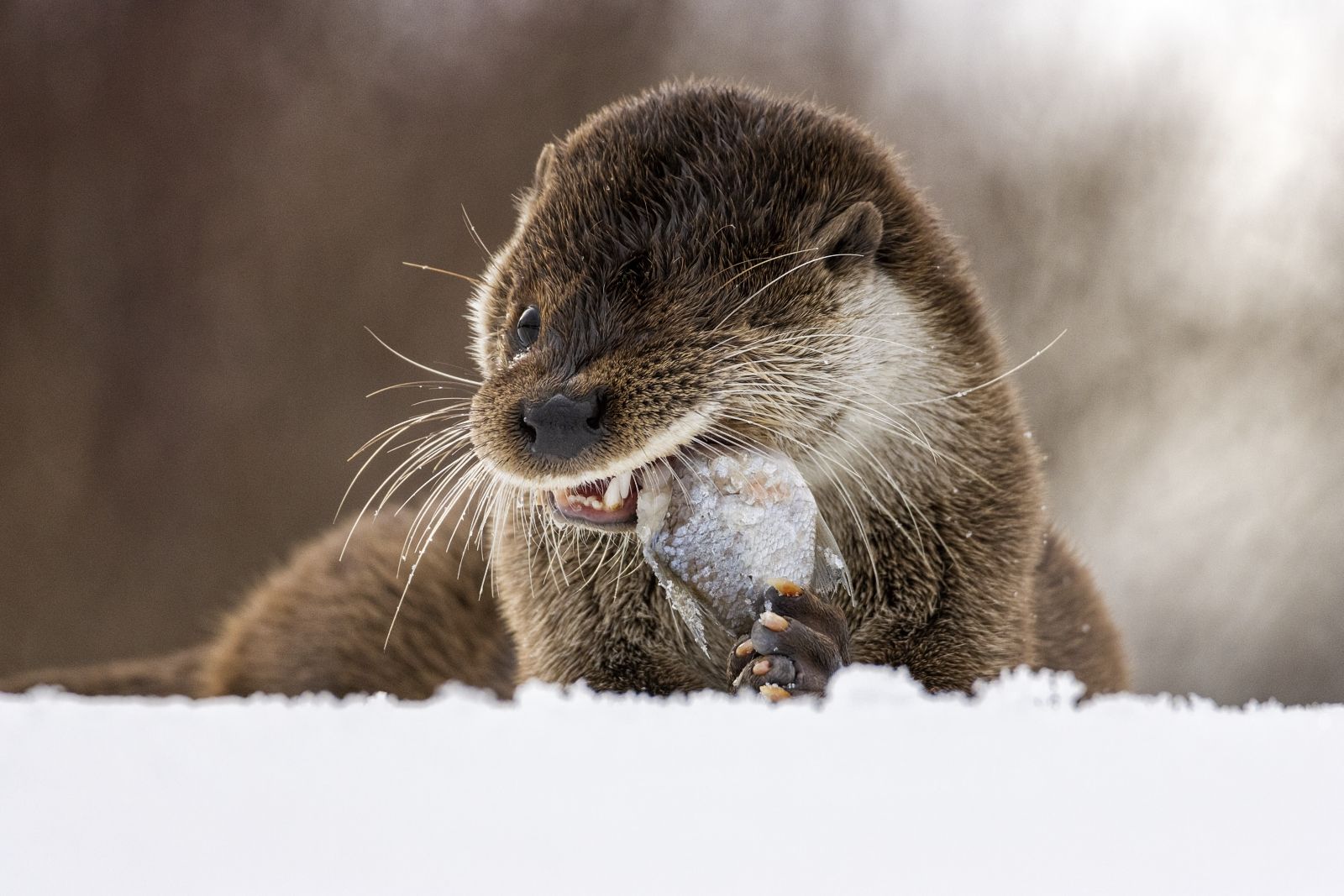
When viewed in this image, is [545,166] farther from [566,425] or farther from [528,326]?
[566,425]

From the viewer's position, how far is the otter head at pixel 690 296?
845mm

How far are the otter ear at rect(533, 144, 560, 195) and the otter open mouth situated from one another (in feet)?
1.06

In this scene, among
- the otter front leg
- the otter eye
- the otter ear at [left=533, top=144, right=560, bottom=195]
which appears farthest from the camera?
the otter ear at [left=533, top=144, right=560, bottom=195]

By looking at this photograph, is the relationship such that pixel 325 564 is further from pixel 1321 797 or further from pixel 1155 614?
pixel 1155 614

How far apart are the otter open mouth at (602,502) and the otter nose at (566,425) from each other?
0.04m

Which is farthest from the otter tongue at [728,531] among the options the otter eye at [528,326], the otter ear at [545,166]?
the otter ear at [545,166]

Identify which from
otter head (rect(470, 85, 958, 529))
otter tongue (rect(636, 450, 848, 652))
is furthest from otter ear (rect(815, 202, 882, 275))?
otter tongue (rect(636, 450, 848, 652))

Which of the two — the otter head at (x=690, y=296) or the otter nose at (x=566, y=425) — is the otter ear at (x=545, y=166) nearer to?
the otter head at (x=690, y=296)

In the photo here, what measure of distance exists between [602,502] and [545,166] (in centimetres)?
38

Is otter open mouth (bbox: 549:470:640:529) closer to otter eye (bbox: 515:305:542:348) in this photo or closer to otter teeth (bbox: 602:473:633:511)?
otter teeth (bbox: 602:473:633:511)

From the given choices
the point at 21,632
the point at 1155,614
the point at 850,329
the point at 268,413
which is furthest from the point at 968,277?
the point at 21,632

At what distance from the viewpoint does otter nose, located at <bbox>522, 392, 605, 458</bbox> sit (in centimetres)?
83

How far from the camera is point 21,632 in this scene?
2320 millimetres

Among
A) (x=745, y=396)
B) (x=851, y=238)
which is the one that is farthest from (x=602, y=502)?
(x=851, y=238)
